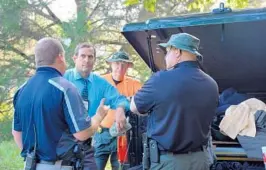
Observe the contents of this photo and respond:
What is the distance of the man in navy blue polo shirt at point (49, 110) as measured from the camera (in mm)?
3254

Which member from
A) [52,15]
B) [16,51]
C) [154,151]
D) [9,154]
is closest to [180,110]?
[154,151]

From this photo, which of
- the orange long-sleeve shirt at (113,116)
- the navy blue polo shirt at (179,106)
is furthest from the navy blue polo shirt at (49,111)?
the orange long-sleeve shirt at (113,116)

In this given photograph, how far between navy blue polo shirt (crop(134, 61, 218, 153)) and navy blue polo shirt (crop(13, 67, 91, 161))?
0.50 meters

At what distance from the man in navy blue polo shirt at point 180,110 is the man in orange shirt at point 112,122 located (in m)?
0.97

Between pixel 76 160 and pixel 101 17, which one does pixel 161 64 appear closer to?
pixel 76 160

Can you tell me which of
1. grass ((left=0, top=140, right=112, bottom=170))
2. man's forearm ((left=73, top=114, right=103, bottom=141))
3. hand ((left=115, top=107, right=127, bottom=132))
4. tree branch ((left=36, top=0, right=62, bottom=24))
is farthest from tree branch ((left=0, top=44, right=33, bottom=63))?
man's forearm ((left=73, top=114, right=103, bottom=141))

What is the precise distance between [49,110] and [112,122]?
1.73m

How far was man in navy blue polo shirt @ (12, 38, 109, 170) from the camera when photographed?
10.7 ft

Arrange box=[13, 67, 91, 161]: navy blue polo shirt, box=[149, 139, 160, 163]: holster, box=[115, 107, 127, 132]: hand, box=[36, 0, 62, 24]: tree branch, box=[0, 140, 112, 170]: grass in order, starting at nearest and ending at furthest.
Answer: box=[13, 67, 91, 161]: navy blue polo shirt < box=[149, 139, 160, 163]: holster < box=[115, 107, 127, 132]: hand < box=[36, 0, 62, 24]: tree branch < box=[0, 140, 112, 170]: grass

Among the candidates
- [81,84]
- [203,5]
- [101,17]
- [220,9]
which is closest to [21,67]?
[101,17]

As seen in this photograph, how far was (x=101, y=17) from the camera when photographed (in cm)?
800

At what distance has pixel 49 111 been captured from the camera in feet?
10.6

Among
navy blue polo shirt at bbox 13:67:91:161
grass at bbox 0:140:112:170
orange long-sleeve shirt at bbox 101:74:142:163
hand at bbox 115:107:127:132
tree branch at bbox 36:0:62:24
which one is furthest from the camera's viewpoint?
grass at bbox 0:140:112:170

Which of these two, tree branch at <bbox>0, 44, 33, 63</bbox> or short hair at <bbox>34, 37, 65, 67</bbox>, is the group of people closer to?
short hair at <bbox>34, 37, 65, 67</bbox>
